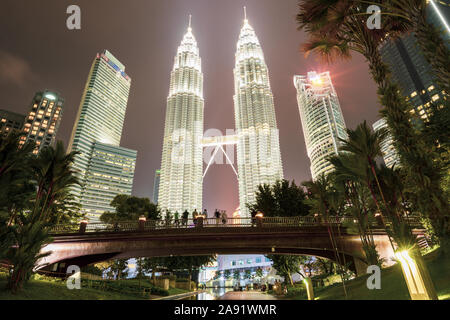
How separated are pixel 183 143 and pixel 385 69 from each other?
14254cm

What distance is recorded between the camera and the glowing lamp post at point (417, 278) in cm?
703

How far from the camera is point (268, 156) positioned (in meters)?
134

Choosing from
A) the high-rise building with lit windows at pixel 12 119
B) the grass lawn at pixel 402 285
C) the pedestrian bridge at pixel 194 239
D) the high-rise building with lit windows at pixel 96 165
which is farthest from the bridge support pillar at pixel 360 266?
the high-rise building with lit windows at pixel 96 165

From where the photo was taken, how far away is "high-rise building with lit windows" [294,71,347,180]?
160913 millimetres

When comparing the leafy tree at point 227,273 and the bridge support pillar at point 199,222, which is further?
the leafy tree at point 227,273

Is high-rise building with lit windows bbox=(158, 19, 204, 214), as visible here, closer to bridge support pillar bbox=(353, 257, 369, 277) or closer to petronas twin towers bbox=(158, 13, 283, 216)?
petronas twin towers bbox=(158, 13, 283, 216)

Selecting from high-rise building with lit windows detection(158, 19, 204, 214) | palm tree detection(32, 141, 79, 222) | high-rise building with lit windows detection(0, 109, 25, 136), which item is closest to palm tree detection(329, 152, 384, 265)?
palm tree detection(32, 141, 79, 222)

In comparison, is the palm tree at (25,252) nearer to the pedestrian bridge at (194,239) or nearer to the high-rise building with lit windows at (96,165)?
the pedestrian bridge at (194,239)

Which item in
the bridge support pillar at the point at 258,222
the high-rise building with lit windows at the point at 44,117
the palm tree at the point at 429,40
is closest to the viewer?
the palm tree at the point at 429,40

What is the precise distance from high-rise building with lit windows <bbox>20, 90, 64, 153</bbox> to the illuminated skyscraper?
375 feet

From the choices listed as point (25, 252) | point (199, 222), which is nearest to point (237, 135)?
point (199, 222)
